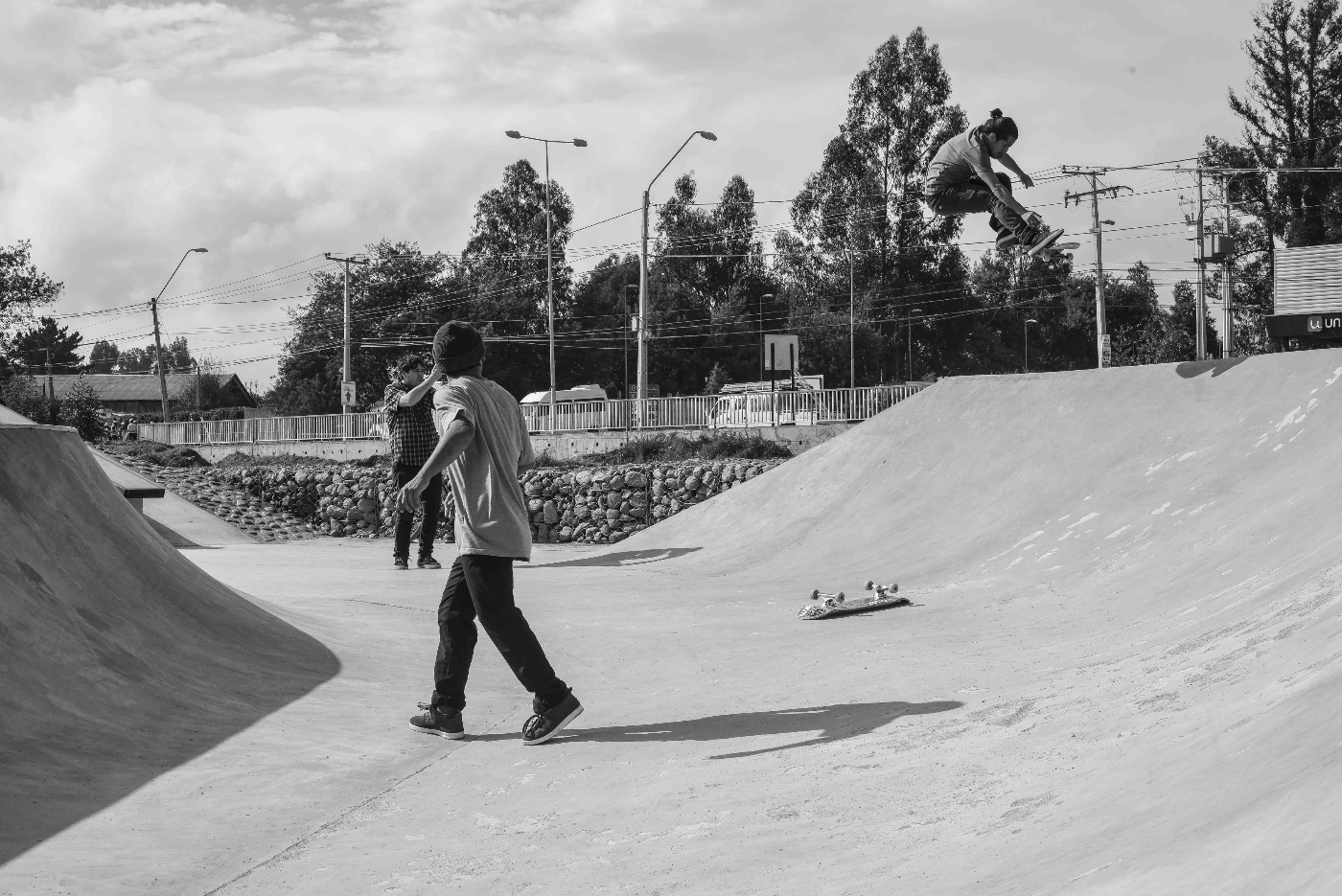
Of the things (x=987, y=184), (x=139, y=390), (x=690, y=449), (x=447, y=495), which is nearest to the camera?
(x=987, y=184)

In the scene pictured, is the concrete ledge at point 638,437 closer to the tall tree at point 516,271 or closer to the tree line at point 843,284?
the tree line at point 843,284

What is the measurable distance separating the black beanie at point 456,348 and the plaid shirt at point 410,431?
4761mm

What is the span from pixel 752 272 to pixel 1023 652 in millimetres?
63130

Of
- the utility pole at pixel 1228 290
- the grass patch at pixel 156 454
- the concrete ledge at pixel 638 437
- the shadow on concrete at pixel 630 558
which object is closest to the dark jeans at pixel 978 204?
the shadow on concrete at pixel 630 558

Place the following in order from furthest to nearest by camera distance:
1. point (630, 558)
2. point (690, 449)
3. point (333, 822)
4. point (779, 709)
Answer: point (690, 449) → point (630, 558) → point (779, 709) → point (333, 822)

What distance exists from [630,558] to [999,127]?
4937 millimetres

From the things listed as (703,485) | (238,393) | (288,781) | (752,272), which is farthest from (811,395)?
(238,393)

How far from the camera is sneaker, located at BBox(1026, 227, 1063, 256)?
8.37 metres

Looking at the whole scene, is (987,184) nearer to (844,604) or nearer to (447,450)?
(844,604)

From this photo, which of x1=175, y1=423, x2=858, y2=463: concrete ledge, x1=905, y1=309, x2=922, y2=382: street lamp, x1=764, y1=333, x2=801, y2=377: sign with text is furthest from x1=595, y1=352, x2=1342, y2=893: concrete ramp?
x1=905, y1=309, x2=922, y2=382: street lamp

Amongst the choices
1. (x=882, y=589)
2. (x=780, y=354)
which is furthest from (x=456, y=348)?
(x=780, y=354)

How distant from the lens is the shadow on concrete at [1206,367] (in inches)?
330

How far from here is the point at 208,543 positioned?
1493 centimetres

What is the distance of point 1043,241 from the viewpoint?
8.37 meters
